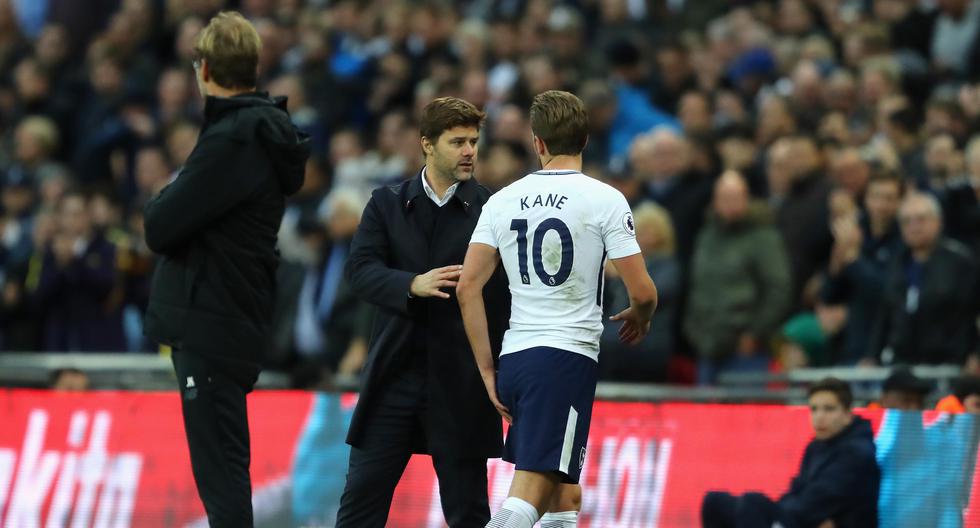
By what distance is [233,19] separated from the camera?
743cm

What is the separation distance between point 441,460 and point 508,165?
7301mm

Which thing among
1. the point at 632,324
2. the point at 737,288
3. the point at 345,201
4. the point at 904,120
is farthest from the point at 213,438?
the point at 904,120

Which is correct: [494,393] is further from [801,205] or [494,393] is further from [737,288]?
[801,205]

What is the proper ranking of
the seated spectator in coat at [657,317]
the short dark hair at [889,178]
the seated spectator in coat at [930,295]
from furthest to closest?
the seated spectator in coat at [657,317] < the short dark hair at [889,178] < the seated spectator in coat at [930,295]

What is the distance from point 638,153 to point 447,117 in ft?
22.7

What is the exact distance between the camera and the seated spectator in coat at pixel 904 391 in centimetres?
994

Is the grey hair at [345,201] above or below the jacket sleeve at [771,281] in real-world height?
above

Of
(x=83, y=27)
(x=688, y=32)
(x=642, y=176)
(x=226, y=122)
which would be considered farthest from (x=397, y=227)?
(x=83, y=27)

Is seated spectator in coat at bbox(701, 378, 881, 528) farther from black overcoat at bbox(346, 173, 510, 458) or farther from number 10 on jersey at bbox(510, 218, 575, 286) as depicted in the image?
number 10 on jersey at bbox(510, 218, 575, 286)

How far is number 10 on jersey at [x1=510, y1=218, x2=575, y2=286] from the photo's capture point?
271 inches

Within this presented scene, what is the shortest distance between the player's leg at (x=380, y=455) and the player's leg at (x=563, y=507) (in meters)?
0.74

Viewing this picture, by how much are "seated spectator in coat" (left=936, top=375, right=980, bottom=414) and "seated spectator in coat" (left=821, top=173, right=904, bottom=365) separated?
206 centimetres

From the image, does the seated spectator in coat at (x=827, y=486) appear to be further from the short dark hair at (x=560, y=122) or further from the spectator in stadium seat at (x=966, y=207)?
the spectator in stadium seat at (x=966, y=207)

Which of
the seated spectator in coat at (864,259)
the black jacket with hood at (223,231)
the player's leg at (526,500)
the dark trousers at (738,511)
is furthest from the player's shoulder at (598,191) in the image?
the seated spectator in coat at (864,259)
